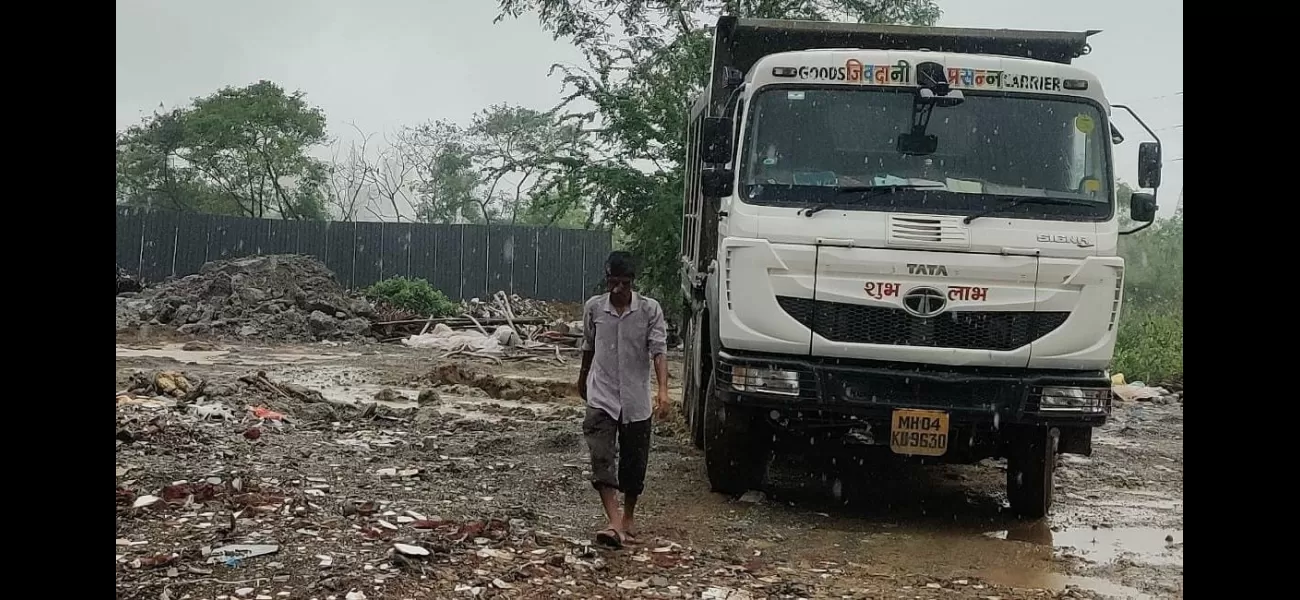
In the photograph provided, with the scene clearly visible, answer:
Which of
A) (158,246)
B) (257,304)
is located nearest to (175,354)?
(257,304)

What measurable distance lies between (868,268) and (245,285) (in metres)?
17.6

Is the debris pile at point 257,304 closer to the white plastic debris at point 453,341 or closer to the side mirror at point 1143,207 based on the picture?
the white plastic debris at point 453,341

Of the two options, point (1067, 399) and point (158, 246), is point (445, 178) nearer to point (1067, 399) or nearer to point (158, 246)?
point (158, 246)

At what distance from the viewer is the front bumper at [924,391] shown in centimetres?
598

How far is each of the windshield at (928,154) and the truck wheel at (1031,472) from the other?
4.54 feet

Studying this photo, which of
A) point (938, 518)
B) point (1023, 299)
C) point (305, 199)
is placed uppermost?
point (305, 199)

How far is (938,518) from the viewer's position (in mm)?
6785

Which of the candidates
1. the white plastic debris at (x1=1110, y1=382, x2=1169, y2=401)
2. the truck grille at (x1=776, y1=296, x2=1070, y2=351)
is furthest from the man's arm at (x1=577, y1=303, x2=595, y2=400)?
the white plastic debris at (x1=1110, y1=382, x2=1169, y2=401)

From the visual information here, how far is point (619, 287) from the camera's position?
5.63 meters

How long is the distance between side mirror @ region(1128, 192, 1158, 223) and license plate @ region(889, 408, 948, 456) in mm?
1841

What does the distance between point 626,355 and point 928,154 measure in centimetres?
225

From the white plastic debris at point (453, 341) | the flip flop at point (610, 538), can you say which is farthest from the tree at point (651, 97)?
the flip flop at point (610, 538)

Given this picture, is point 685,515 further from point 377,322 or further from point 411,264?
point 411,264

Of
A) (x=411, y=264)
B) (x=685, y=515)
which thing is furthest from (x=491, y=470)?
(x=411, y=264)
